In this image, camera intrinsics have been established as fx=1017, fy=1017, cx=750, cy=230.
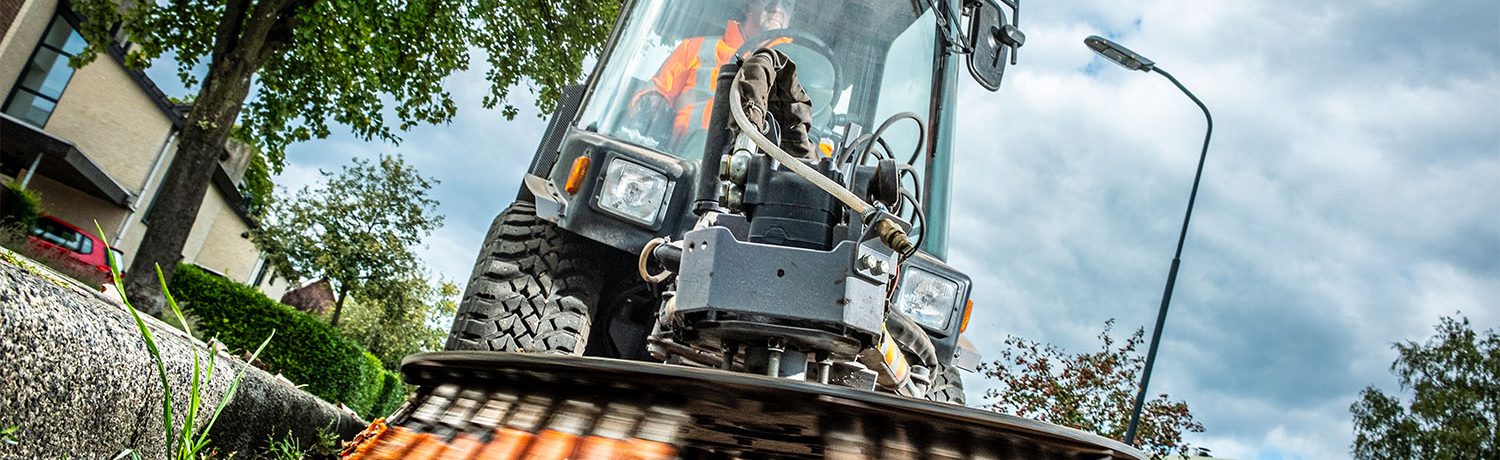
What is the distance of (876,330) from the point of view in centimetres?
228

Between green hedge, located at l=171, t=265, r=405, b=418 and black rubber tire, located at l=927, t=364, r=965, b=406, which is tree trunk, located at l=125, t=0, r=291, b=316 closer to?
green hedge, located at l=171, t=265, r=405, b=418

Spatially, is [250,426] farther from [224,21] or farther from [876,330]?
[224,21]

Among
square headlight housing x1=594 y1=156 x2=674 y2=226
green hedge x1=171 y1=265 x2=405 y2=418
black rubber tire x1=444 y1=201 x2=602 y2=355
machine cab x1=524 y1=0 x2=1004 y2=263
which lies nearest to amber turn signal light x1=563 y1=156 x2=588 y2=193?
machine cab x1=524 y1=0 x2=1004 y2=263

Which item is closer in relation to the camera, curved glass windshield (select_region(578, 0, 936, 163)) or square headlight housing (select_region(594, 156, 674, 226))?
square headlight housing (select_region(594, 156, 674, 226))

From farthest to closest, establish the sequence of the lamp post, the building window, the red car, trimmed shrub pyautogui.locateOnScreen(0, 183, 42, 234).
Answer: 1. the building window
2. trimmed shrub pyautogui.locateOnScreen(0, 183, 42, 234)
3. the red car
4. the lamp post

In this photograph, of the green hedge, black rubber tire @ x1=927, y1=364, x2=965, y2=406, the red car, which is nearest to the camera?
→ black rubber tire @ x1=927, y1=364, x2=965, y2=406

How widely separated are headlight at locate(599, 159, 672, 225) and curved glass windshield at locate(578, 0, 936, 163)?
0.33 m

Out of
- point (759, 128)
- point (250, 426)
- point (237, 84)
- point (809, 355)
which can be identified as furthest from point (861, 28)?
point (237, 84)

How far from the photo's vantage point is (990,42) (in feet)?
13.3

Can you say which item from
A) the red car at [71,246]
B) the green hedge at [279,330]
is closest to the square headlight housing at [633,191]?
the green hedge at [279,330]

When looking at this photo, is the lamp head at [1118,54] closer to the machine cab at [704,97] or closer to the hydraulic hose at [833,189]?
the machine cab at [704,97]

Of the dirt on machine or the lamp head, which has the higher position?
the lamp head

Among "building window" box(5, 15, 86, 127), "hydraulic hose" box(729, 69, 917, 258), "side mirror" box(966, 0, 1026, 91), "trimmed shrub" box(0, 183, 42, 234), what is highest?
"building window" box(5, 15, 86, 127)

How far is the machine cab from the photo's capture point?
4.04 m
